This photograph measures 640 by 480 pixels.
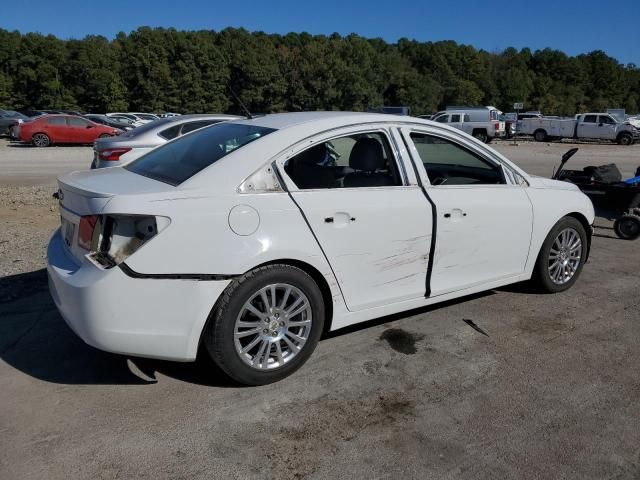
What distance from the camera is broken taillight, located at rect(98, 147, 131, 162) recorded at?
9.21 m

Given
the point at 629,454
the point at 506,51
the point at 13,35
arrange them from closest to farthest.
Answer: the point at 629,454
the point at 13,35
the point at 506,51

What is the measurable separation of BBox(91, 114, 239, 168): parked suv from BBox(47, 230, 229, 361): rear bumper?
584 cm

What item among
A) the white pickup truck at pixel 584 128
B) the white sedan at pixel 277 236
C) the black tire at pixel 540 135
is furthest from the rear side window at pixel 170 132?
the black tire at pixel 540 135

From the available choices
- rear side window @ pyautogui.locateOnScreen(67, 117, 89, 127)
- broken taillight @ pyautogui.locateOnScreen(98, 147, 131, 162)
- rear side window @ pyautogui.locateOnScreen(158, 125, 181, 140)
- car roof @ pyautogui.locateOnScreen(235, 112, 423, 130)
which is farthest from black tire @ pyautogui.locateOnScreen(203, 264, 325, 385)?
rear side window @ pyautogui.locateOnScreen(67, 117, 89, 127)

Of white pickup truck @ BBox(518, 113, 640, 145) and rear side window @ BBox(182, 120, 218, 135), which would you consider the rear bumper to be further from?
white pickup truck @ BBox(518, 113, 640, 145)

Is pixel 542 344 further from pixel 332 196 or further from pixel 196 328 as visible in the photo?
pixel 196 328

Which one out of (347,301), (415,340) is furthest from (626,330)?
(347,301)

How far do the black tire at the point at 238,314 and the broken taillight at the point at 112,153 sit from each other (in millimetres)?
6735

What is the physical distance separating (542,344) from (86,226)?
3.19 m

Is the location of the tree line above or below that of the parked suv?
above

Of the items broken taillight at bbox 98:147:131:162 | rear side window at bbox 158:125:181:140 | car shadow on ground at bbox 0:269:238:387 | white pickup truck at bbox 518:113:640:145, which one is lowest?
car shadow on ground at bbox 0:269:238:387

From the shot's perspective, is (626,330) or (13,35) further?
(13,35)

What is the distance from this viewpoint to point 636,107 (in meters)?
115

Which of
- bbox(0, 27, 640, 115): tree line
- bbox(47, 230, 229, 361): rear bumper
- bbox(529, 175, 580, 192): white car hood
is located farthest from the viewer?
bbox(0, 27, 640, 115): tree line
